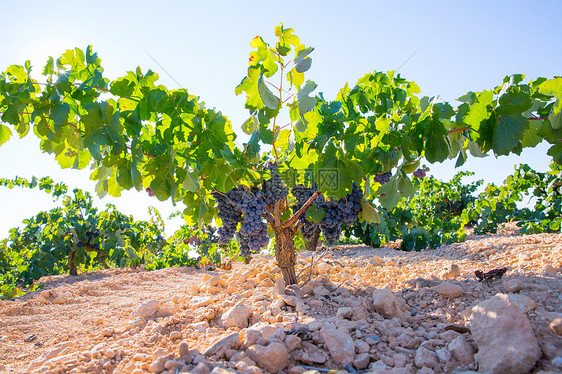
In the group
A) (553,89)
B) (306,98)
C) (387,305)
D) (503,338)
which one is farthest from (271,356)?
(553,89)

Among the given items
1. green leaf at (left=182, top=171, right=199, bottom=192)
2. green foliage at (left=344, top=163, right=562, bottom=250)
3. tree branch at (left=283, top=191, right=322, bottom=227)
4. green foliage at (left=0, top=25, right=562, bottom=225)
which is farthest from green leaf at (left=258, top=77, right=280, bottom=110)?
green foliage at (left=344, top=163, right=562, bottom=250)

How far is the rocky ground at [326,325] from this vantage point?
1.71m

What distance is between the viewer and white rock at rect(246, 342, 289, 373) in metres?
1.81

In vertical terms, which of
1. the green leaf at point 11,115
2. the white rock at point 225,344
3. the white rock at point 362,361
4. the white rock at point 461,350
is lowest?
the white rock at point 362,361

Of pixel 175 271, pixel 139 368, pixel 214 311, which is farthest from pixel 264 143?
pixel 175 271

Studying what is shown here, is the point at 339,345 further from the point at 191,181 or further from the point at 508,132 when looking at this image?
the point at 508,132

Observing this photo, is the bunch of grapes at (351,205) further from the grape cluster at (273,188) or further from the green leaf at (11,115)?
the green leaf at (11,115)

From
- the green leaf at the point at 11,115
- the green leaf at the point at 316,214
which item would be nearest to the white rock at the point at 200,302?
the green leaf at the point at 316,214

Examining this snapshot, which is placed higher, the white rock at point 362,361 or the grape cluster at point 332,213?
the grape cluster at point 332,213

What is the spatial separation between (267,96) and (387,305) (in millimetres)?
1498

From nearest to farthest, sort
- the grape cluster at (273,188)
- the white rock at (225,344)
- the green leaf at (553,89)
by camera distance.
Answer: the white rock at (225,344), the green leaf at (553,89), the grape cluster at (273,188)

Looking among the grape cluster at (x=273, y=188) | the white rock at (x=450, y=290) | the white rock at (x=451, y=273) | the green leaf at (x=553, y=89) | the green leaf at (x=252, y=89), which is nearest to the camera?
the green leaf at (x=553, y=89)

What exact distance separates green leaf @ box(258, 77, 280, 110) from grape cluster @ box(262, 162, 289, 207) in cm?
61

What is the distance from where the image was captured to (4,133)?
289cm
